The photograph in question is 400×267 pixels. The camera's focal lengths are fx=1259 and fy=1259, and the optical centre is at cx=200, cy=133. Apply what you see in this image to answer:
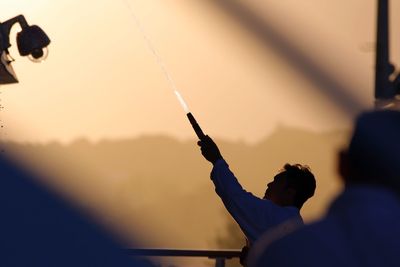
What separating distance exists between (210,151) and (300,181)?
34 cm

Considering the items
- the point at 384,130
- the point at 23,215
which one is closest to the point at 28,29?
the point at 23,215


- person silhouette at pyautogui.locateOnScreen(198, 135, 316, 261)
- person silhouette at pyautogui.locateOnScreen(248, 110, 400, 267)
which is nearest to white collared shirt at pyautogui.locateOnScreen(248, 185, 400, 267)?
person silhouette at pyautogui.locateOnScreen(248, 110, 400, 267)

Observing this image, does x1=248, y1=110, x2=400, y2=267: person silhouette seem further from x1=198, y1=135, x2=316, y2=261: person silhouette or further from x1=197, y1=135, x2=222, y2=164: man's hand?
x1=197, y1=135, x2=222, y2=164: man's hand

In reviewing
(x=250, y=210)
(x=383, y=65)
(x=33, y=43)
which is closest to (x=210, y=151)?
(x=250, y=210)

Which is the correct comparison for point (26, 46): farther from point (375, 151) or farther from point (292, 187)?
point (375, 151)

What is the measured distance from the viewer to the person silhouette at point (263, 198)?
3.95m

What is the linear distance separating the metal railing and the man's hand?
1.75 metres

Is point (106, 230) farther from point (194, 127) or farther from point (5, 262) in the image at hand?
point (194, 127)

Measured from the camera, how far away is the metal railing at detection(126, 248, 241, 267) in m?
6.23

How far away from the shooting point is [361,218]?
1839 millimetres

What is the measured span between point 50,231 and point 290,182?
249 inches

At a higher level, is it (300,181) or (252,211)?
(252,211)

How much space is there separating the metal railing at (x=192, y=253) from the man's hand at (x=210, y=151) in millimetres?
1747

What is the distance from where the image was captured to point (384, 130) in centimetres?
193
